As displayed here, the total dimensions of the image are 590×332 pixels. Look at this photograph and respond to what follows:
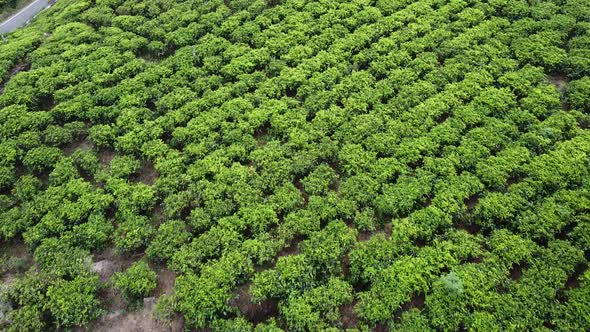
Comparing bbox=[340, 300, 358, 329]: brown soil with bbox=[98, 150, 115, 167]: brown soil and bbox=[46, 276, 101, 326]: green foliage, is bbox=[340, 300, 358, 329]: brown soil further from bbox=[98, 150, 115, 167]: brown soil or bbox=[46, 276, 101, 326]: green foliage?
bbox=[98, 150, 115, 167]: brown soil

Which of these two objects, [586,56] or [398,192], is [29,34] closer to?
[398,192]

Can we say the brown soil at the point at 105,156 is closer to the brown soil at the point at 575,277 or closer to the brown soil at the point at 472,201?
the brown soil at the point at 472,201

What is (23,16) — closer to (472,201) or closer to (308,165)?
(308,165)

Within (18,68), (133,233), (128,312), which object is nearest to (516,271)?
(128,312)

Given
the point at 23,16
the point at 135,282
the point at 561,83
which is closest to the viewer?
the point at 135,282

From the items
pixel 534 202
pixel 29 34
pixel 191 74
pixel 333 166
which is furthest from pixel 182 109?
pixel 534 202

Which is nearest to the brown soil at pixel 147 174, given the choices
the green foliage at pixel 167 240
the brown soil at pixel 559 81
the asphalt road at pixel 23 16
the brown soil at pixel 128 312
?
the green foliage at pixel 167 240
